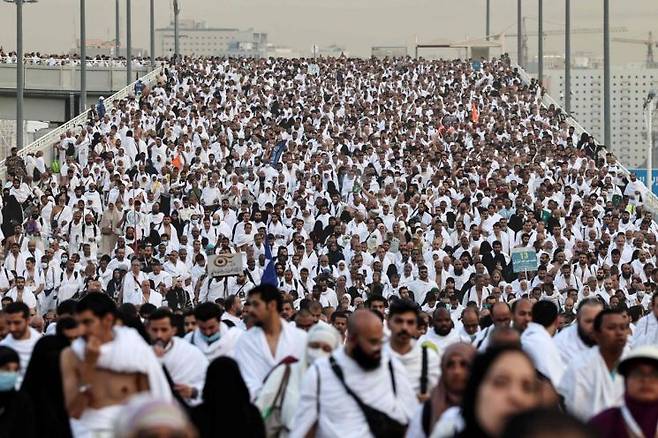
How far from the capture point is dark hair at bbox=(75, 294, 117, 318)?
9445mm

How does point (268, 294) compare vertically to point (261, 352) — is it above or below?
above

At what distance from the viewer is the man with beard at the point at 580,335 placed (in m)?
12.2

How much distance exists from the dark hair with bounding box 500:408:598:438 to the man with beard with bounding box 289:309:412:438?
162 inches

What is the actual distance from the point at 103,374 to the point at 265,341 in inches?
101

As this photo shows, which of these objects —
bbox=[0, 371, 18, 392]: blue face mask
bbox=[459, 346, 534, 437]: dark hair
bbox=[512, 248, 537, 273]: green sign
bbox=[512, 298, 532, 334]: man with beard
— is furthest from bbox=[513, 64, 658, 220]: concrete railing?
bbox=[459, 346, 534, 437]: dark hair

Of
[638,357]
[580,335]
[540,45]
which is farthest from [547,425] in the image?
[540,45]

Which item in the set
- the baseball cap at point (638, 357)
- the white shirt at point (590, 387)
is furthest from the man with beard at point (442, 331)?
the baseball cap at point (638, 357)

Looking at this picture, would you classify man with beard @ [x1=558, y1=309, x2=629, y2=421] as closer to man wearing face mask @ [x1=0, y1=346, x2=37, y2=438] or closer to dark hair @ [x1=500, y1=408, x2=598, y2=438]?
man wearing face mask @ [x1=0, y1=346, x2=37, y2=438]

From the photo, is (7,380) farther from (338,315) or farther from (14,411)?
(338,315)

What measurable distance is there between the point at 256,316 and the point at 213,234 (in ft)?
60.2

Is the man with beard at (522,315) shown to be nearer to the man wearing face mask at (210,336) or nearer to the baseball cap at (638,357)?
the man wearing face mask at (210,336)

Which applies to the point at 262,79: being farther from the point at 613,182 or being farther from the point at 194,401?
the point at 194,401

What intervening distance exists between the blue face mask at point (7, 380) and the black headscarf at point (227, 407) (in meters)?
1.15

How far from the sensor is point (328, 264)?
27.0 metres
